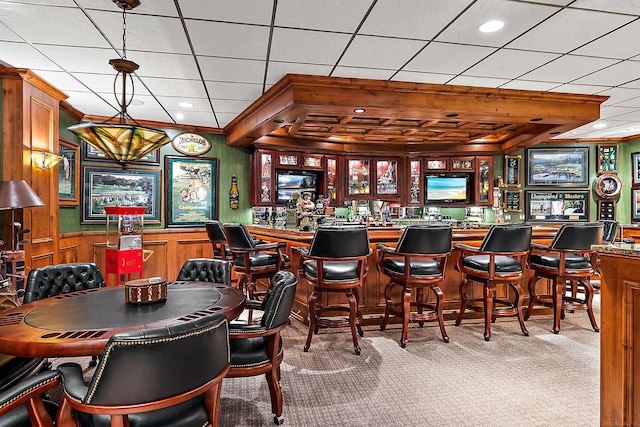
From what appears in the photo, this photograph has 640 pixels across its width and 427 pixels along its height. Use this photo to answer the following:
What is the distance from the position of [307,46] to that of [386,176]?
4.88 m

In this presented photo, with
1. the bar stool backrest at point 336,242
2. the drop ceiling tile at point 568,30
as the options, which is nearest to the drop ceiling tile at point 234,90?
the bar stool backrest at point 336,242

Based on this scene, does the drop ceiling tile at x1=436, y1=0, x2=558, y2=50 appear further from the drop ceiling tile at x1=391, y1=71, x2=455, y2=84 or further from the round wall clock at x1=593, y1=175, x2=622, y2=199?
the round wall clock at x1=593, y1=175, x2=622, y2=199

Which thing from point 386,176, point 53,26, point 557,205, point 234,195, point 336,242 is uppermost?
point 53,26

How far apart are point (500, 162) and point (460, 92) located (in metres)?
4.06

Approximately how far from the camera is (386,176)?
7.93 m

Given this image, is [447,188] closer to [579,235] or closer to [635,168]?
[635,168]

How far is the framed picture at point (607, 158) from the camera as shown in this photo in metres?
7.62

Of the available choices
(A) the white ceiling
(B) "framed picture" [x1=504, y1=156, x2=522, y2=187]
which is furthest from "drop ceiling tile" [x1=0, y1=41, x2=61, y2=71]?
(B) "framed picture" [x1=504, y1=156, x2=522, y2=187]

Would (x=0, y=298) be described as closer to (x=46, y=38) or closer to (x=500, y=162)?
(x=46, y=38)

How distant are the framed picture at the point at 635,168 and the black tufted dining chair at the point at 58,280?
9445mm

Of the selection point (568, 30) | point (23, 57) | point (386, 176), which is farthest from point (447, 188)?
point (23, 57)

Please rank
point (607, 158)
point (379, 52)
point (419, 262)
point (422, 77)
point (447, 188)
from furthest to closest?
point (447, 188), point (607, 158), point (422, 77), point (419, 262), point (379, 52)

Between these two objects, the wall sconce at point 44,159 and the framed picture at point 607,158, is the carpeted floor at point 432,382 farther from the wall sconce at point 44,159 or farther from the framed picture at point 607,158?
the framed picture at point 607,158

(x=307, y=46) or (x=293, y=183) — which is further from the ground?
(x=307, y=46)
